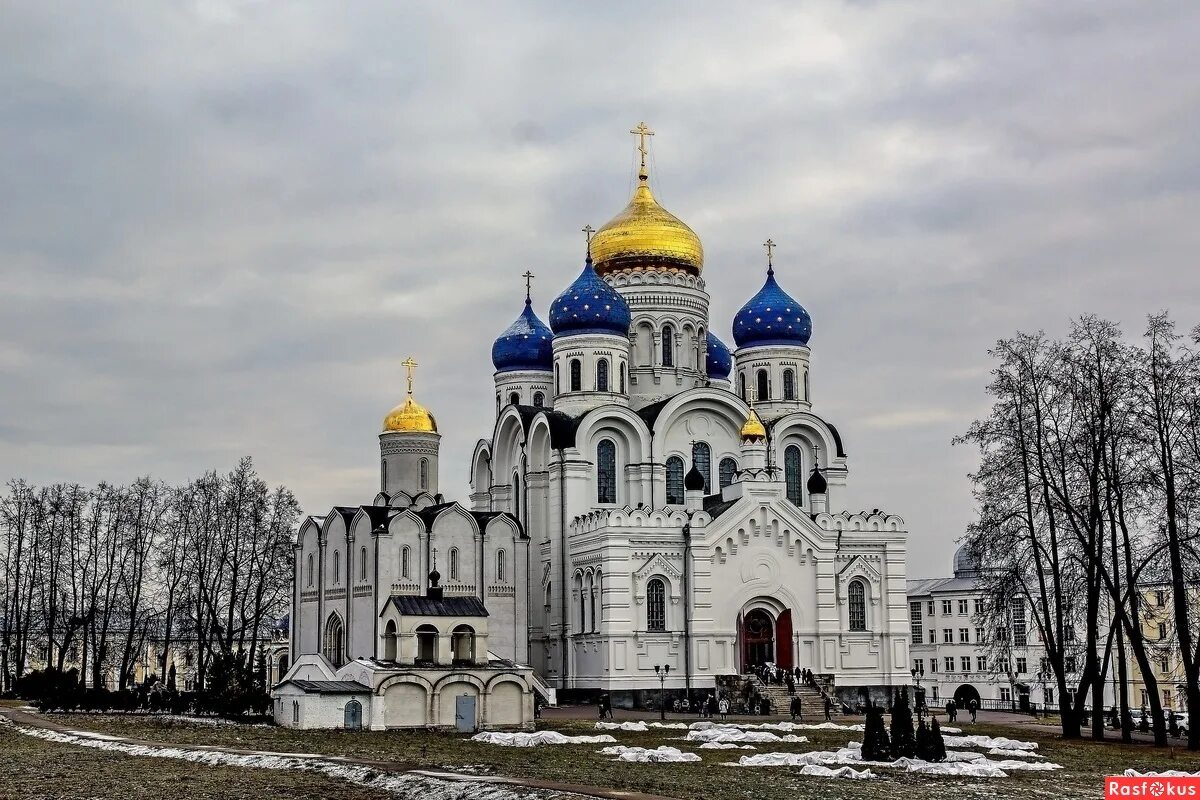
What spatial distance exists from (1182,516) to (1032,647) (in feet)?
112

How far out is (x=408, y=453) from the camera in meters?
52.2

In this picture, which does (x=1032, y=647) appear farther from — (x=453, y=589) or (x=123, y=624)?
(x=123, y=624)

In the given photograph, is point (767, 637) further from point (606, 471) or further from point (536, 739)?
point (536, 739)

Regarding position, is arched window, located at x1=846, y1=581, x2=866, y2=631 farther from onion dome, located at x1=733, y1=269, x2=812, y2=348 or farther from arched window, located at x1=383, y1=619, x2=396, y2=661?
arched window, located at x1=383, y1=619, x2=396, y2=661

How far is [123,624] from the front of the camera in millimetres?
55656

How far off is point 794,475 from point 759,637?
269 inches

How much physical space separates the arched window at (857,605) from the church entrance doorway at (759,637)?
2784mm

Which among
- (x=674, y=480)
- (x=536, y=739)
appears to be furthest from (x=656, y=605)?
(x=536, y=739)

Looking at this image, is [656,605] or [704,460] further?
[704,460]

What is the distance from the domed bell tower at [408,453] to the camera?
171 feet

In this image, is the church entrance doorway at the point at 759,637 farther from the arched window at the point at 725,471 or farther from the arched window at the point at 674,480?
the arched window at the point at 725,471

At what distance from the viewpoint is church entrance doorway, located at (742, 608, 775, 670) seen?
45.7 meters

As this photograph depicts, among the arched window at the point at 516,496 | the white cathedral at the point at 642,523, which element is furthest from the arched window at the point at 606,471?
the arched window at the point at 516,496

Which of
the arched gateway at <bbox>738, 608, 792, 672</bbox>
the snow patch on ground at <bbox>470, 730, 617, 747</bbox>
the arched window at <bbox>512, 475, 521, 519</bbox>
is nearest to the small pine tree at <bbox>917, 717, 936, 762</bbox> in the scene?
the snow patch on ground at <bbox>470, 730, 617, 747</bbox>
